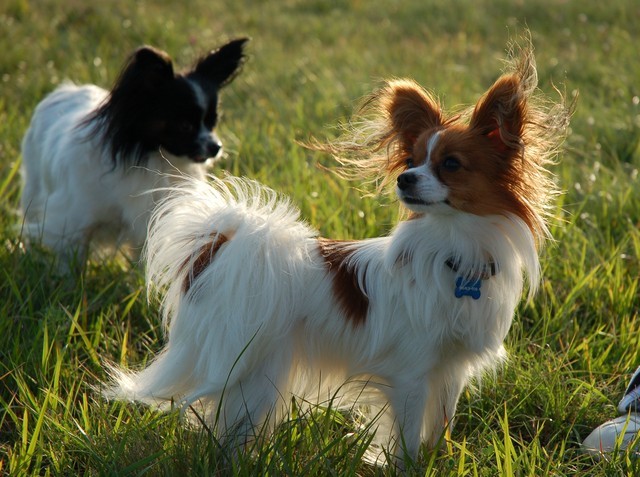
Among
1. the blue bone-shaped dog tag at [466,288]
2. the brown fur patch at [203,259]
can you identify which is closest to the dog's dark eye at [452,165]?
the blue bone-shaped dog tag at [466,288]

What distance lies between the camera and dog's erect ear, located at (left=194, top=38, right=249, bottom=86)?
4594 millimetres

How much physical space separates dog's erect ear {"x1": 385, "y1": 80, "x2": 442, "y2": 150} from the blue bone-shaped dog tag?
1.76ft

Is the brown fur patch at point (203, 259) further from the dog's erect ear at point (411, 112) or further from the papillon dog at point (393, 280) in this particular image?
the dog's erect ear at point (411, 112)

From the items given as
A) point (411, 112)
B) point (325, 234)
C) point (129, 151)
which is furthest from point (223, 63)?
point (411, 112)

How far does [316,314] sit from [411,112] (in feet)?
2.61

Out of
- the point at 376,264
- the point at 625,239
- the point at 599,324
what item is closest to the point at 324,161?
the point at 625,239

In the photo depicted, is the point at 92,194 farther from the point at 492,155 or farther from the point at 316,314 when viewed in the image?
the point at 492,155

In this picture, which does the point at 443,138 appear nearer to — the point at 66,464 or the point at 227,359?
the point at 227,359

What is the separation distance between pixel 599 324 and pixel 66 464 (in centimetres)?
241

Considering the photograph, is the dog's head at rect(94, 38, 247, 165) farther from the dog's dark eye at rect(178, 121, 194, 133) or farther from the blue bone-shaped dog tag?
the blue bone-shaped dog tag

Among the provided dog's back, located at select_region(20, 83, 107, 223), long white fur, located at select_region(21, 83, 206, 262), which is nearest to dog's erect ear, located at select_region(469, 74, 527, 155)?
long white fur, located at select_region(21, 83, 206, 262)

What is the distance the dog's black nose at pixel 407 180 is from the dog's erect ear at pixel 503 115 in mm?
312

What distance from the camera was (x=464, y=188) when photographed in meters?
2.59

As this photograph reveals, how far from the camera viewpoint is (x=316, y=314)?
2.78 meters
